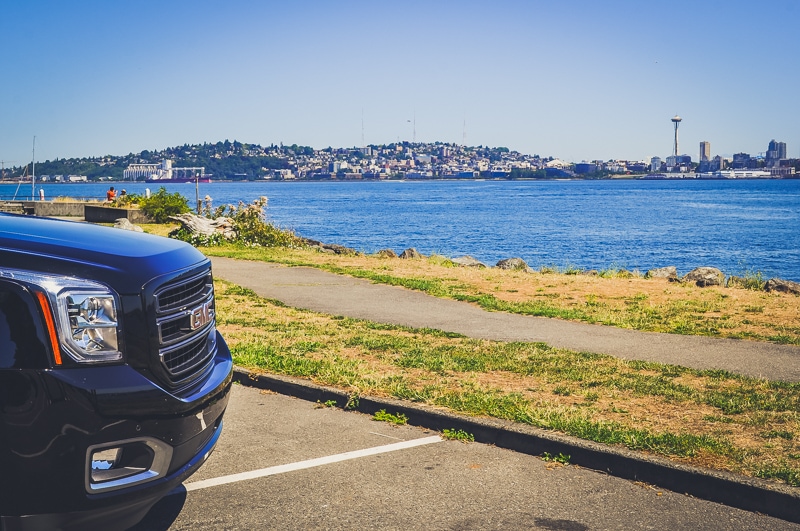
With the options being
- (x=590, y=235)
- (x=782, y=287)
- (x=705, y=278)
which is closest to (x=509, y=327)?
(x=782, y=287)

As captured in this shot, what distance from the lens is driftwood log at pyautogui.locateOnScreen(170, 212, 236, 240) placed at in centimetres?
2469

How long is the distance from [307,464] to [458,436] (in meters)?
1.23

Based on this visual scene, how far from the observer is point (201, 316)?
423 centimetres

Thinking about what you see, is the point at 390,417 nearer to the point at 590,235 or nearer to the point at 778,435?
the point at 778,435

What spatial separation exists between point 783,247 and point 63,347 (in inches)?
2018

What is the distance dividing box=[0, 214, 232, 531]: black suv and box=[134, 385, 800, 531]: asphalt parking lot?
941 mm

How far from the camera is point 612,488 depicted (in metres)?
5.13

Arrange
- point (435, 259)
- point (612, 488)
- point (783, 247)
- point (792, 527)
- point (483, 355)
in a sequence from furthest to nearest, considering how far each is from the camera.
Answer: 1. point (783, 247)
2. point (435, 259)
3. point (483, 355)
4. point (612, 488)
5. point (792, 527)

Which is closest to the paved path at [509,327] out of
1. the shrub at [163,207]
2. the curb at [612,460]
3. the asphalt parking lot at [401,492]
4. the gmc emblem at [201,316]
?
the curb at [612,460]

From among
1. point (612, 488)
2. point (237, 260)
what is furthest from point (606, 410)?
point (237, 260)

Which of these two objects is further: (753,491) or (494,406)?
(494,406)

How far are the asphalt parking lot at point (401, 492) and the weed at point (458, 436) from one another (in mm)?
78

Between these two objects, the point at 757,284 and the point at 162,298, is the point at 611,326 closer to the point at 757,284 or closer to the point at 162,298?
the point at 162,298

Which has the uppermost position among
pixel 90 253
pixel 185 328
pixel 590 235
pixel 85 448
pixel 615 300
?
pixel 90 253
